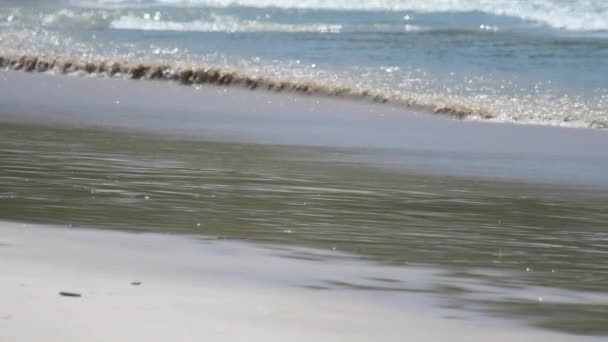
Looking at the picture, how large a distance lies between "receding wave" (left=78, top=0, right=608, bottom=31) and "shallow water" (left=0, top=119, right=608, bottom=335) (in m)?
20.0

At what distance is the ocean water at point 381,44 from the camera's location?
62.5 feet

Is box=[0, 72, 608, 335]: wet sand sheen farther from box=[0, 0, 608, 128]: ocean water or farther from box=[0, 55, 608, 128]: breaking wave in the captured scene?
box=[0, 0, 608, 128]: ocean water

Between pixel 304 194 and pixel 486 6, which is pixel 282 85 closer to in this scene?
pixel 304 194

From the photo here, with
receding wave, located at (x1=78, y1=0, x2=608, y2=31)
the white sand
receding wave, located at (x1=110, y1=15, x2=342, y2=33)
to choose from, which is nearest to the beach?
the white sand

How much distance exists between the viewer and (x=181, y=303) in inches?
265

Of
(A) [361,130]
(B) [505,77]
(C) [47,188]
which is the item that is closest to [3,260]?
(C) [47,188]

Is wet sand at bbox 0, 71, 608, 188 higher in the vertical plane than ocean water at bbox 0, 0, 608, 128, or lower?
higher

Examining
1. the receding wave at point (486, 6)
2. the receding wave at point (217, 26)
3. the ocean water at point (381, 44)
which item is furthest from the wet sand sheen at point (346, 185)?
the receding wave at point (486, 6)

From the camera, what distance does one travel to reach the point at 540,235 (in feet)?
30.5

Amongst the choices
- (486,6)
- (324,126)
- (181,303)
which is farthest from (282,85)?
(486,6)

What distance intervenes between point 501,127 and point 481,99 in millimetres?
2572

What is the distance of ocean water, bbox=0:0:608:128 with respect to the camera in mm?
19047

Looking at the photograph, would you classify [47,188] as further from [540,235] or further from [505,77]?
[505,77]

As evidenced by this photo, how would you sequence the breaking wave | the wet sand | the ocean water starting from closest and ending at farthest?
the wet sand, the breaking wave, the ocean water
